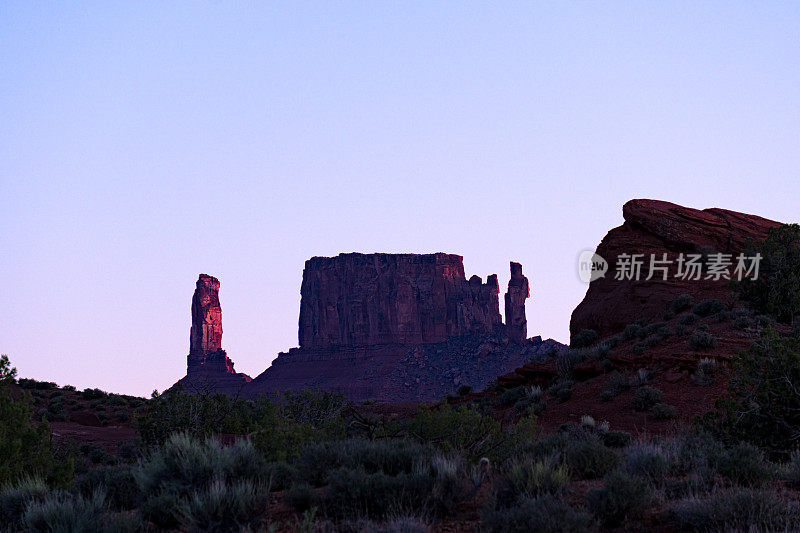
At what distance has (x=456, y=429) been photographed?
12.3m

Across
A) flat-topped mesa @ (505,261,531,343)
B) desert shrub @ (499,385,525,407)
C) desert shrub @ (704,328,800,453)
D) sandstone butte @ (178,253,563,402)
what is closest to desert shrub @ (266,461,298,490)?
desert shrub @ (704,328,800,453)

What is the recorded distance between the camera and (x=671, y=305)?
1373 inches

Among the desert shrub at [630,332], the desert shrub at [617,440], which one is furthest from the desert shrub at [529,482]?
the desert shrub at [630,332]

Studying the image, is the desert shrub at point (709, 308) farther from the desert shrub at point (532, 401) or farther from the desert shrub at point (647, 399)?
the desert shrub at point (647, 399)

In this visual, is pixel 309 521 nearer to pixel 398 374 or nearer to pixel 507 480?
pixel 507 480

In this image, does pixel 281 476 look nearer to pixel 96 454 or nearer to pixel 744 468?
pixel 744 468

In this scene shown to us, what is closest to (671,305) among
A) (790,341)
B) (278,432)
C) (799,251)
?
(799,251)

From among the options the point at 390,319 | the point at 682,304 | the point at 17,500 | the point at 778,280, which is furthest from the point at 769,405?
the point at 390,319

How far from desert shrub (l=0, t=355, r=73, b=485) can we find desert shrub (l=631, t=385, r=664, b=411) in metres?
17.2

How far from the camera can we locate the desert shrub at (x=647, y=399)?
72.6ft

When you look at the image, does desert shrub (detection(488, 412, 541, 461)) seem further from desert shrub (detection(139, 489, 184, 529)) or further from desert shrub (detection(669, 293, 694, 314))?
desert shrub (detection(669, 293, 694, 314))

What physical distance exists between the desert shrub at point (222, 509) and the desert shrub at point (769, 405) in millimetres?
8646

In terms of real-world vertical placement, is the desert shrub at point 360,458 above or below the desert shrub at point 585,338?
below

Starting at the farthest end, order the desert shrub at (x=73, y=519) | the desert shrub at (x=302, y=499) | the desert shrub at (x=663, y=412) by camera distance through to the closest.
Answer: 1. the desert shrub at (x=663, y=412)
2. the desert shrub at (x=302, y=499)
3. the desert shrub at (x=73, y=519)
